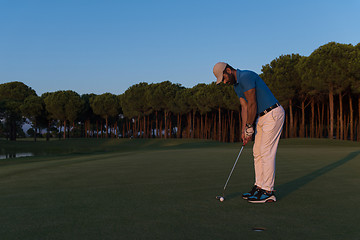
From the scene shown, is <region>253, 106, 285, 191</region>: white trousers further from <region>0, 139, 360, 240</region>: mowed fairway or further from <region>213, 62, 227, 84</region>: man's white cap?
<region>213, 62, 227, 84</region>: man's white cap

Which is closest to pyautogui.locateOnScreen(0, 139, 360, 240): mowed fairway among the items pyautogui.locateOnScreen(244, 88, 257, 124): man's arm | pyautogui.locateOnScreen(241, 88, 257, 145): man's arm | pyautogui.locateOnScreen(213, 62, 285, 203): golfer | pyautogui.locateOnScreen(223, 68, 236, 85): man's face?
pyautogui.locateOnScreen(213, 62, 285, 203): golfer

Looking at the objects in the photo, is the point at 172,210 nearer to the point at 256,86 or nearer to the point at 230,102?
the point at 256,86

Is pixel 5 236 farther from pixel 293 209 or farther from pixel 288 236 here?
pixel 293 209

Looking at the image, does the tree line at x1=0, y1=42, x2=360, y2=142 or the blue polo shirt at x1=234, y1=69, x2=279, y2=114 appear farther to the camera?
the tree line at x1=0, y1=42, x2=360, y2=142

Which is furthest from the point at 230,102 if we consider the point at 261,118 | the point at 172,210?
the point at 172,210

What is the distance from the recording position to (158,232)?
3.82 m

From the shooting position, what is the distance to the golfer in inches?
220

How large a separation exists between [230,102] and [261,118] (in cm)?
Answer: 4395

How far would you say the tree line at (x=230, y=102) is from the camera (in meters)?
36.2

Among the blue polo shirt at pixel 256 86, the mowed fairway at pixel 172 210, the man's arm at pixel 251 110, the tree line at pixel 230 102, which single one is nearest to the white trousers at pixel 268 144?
the blue polo shirt at pixel 256 86

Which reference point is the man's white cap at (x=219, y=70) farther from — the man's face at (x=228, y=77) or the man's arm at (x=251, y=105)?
the man's arm at (x=251, y=105)

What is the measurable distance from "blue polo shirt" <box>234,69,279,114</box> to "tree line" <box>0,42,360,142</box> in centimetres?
3289

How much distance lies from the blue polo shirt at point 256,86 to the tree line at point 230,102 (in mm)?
32894

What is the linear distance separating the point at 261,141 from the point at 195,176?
11.7ft
